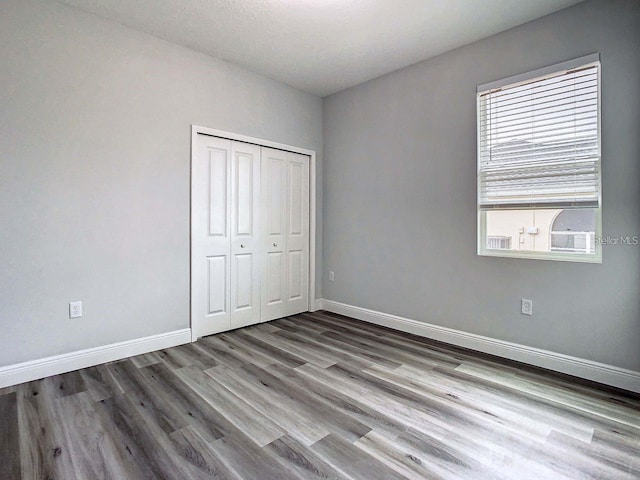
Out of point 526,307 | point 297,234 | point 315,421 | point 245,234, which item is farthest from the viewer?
point 297,234

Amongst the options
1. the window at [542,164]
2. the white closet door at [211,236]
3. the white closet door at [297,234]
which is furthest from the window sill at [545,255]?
the white closet door at [211,236]

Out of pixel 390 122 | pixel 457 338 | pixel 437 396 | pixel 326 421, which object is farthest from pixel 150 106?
pixel 457 338

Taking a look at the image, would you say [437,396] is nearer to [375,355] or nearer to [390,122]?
[375,355]

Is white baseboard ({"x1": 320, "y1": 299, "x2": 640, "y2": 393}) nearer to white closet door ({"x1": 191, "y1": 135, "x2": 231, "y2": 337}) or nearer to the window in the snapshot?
the window

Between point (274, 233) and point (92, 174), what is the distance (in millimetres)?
1894

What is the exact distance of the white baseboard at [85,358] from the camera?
2.35 m

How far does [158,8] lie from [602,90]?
3346 mm

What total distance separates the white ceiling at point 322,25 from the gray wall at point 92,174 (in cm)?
26

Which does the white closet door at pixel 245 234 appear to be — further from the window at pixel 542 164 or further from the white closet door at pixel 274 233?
the window at pixel 542 164

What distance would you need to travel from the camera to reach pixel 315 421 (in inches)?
75.6

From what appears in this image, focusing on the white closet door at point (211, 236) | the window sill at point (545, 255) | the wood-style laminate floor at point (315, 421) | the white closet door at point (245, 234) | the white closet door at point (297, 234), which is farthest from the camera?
the white closet door at point (297, 234)

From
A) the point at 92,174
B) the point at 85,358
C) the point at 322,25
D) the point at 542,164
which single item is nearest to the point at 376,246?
the point at 542,164

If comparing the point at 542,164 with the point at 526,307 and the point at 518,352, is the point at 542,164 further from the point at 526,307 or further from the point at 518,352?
the point at 518,352

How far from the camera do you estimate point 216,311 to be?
3484 mm
